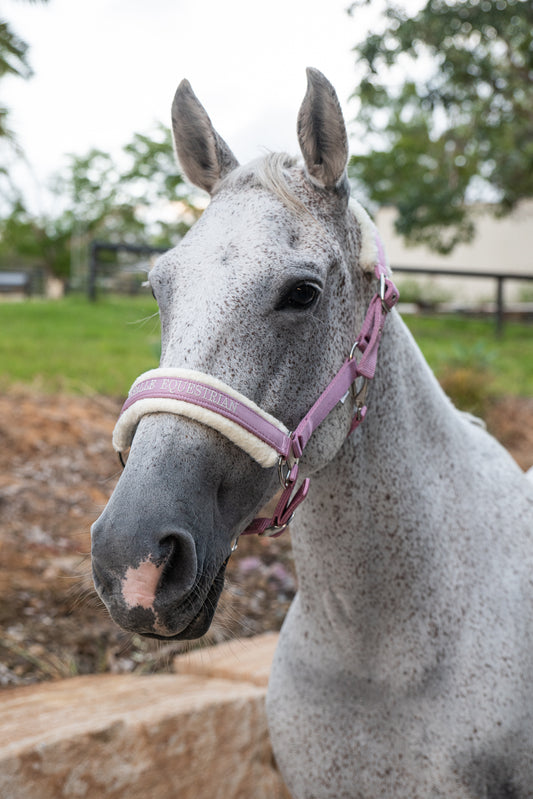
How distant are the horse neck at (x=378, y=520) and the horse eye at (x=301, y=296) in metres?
0.35

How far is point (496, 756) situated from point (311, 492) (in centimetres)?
80

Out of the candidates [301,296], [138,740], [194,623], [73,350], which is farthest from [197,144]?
[73,350]

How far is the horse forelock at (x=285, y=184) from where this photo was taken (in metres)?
1.67

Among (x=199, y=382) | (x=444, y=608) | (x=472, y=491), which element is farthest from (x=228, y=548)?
(x=472, y=491)

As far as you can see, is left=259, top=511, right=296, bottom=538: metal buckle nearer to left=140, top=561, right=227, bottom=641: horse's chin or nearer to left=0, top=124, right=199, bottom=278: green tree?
left=140, top=561, right=227, bottom=641: horse's chin

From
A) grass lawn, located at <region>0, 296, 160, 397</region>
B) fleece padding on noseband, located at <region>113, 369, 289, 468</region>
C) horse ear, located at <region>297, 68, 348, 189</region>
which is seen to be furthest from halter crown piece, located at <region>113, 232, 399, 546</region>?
grass lawn, located at <region>0, 296, 160, 397</region>

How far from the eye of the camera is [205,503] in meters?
1.36

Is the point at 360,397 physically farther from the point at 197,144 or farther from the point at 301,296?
the point at 197,144

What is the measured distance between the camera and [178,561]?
1.32 meters

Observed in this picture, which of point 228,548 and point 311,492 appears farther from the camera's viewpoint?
point 311,492

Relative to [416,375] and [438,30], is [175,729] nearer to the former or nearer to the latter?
[416,375]

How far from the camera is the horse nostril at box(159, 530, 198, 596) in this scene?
1.28 meters

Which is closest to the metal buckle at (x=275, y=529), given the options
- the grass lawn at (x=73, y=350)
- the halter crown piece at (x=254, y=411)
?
the halter crown piece at (x=254, y=411)

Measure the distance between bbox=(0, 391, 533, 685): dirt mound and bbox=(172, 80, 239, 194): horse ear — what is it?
38.0 inches
